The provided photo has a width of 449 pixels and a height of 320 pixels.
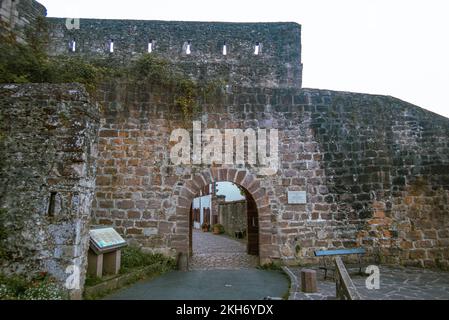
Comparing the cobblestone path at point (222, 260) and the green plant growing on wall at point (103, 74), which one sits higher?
the green plant growing on wall at point (103, 74)

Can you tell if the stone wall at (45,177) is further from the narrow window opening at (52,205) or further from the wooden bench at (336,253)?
the wooden bench at (336,253)

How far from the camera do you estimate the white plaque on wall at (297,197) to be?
8547 millimetres

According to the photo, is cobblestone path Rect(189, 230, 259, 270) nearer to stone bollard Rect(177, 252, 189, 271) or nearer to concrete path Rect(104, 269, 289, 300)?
stone bollard Rect(177, 252, 189, 271)

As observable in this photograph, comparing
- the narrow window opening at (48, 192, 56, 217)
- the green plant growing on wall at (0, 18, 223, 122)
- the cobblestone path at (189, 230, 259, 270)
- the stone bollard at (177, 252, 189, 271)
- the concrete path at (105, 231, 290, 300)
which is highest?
the green plant growing on wall at (0, 18, 223, 122)

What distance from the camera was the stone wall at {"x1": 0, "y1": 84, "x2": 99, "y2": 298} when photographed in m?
4.79

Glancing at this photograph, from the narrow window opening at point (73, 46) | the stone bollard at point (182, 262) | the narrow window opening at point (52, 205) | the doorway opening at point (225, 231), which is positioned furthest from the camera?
the narrow window opening at point (73, 46)

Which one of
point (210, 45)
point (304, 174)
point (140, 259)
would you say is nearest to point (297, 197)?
point (304, 174)

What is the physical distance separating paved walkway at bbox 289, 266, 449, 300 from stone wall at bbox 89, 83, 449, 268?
0.79 metres

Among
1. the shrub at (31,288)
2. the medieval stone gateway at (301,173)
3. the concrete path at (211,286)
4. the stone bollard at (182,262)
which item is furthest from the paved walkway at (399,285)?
the shrub at (31,288)

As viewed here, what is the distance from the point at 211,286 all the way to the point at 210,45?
1128 centimetres

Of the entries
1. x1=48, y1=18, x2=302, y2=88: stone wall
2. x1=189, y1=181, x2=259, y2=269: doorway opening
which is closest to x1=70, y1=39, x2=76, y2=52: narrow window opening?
x1=48, y1=18, x2=302, y2=88: stone wall

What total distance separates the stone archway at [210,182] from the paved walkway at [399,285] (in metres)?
0.99

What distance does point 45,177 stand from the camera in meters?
5.00
